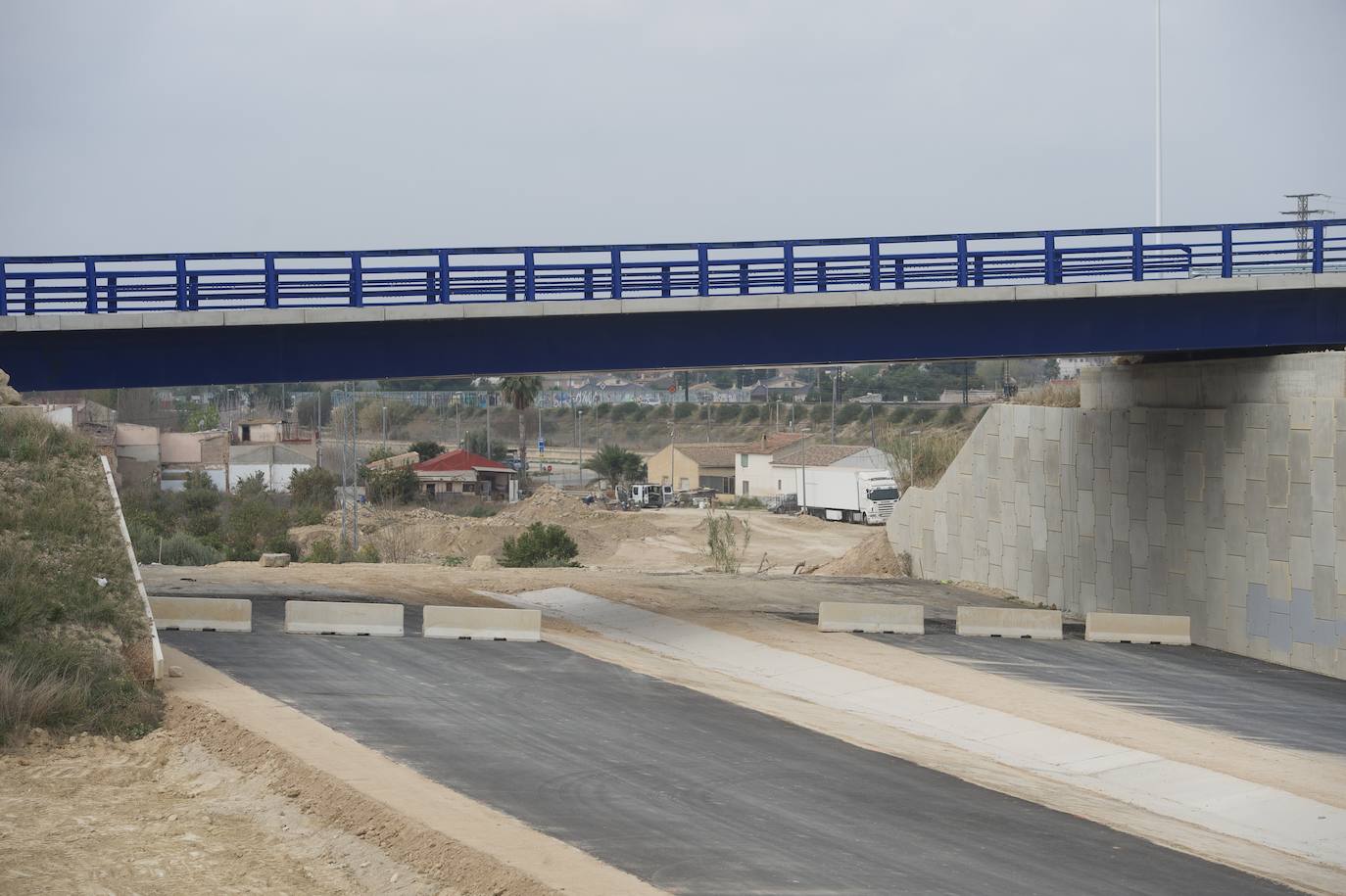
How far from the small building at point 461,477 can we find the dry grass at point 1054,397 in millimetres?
69249

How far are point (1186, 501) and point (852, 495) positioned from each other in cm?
5792

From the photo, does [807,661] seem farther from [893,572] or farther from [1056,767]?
[893,572]

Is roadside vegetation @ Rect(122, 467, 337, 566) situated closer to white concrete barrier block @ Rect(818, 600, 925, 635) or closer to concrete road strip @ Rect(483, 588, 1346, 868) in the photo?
concrete road strip @ Rect(483, 588, 1346, 868)

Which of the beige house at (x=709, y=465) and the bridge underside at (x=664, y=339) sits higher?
the bridge underside at (x=664, y=339)

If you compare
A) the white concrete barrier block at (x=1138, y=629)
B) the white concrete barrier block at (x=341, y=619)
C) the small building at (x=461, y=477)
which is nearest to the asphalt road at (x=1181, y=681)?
the white concrete barrier block at (x=1138, y=629)

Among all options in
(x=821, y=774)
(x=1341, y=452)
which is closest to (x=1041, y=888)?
(x=821, y=774)

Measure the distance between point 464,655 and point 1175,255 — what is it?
1739 centimetres

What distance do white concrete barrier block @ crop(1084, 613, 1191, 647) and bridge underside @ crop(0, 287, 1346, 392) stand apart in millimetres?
5732

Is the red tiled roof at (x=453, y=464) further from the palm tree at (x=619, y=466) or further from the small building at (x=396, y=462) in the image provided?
the palm tree at (x=619, y=466)

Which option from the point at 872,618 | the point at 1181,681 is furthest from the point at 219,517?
the point at 1181,681

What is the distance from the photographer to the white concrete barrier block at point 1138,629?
1185 inches

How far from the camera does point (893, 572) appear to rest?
44688mm

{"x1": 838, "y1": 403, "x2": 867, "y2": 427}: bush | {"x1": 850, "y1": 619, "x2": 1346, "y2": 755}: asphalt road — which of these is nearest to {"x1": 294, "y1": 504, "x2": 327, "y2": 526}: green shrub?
{"x1": 850, "y1": 619, "x2": 1346, "y2": 755}: asphalt road

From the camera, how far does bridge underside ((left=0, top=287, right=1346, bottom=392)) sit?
88.2 ft
